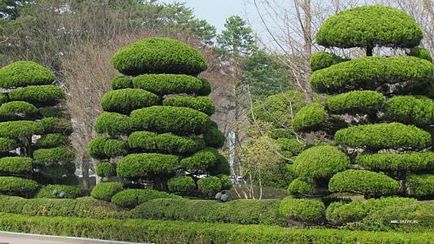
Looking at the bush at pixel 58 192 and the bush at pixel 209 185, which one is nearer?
the bush at pixel 209 185

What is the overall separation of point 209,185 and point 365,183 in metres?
5.99

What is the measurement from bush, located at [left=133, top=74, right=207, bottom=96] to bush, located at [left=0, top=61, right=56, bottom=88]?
5335 millimetres

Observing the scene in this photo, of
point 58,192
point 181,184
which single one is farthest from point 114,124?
point 58,192

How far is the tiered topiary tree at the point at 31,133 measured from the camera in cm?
2041

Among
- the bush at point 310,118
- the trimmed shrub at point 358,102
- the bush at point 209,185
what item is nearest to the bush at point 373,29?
the trimmed shrub at point 358,102

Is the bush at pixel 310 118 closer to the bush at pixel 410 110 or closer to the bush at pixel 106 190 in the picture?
the bush at pixel 410 110

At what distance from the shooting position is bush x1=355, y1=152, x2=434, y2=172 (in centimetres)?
1192

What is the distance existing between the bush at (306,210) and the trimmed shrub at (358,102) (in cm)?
187

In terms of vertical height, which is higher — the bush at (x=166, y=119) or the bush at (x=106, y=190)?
the bush at (x=166, y=119)

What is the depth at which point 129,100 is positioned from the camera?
55.8 feet

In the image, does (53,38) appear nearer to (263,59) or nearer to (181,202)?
(263,59)

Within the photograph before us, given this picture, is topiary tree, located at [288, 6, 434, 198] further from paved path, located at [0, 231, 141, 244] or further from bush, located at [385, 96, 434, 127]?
paved path, located at [0, 231, 141, 244]

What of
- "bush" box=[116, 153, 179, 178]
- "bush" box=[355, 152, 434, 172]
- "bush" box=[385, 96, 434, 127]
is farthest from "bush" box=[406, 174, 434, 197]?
"bush" box=[116, 153, 179, 178]

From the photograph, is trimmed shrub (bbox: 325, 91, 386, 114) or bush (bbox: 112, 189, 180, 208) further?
bush (bbox: 112, 189, 180, 208)
